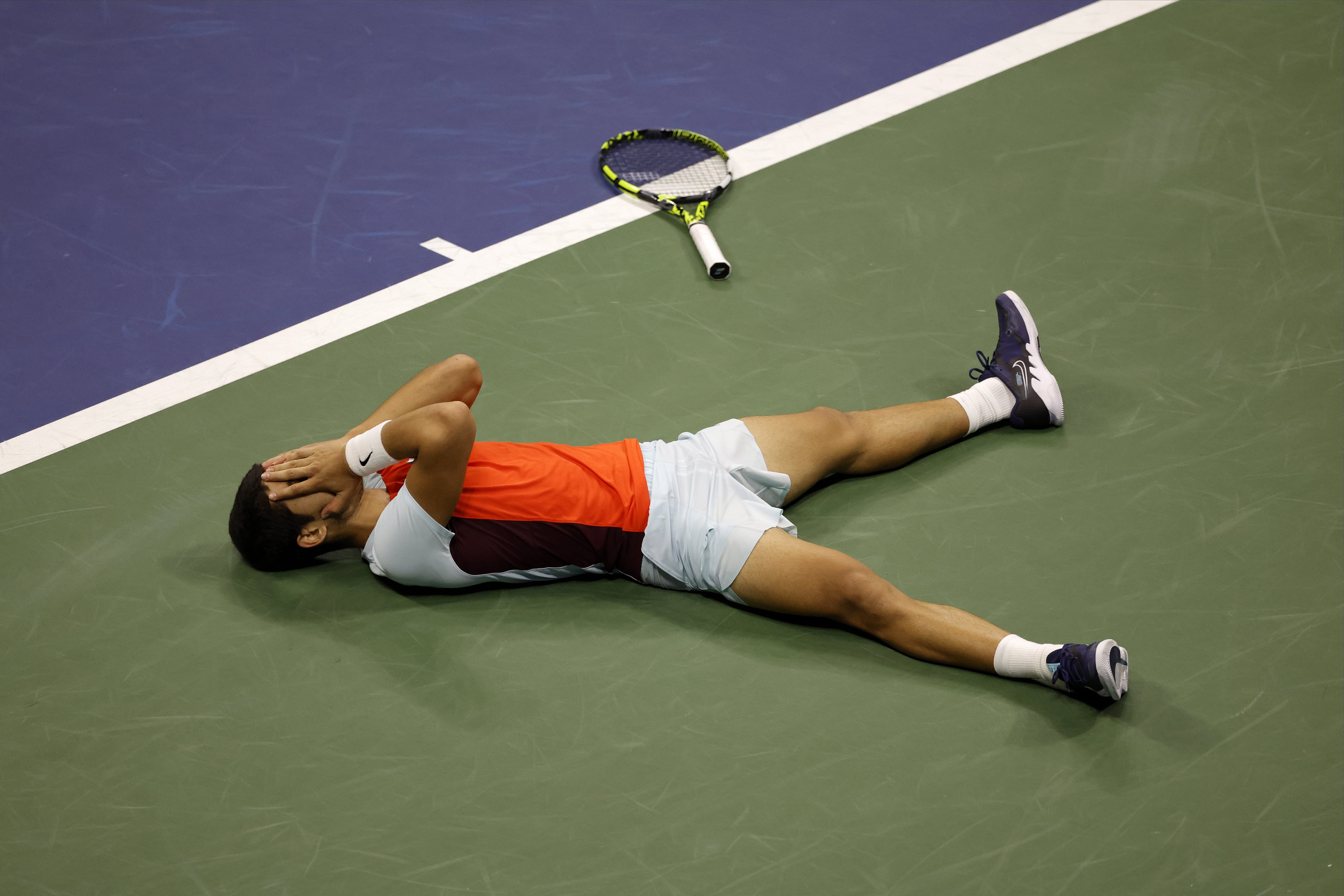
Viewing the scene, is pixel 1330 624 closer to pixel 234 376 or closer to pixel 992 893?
pixel 992 893

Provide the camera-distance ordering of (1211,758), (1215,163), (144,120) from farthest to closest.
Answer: (144,120), (1215,163), (1211,758)

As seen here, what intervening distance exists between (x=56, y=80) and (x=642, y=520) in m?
4.37

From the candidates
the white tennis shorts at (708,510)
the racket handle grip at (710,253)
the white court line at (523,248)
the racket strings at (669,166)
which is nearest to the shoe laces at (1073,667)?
the white tennis shorts at (708,510)

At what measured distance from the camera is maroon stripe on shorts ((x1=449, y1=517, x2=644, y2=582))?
366cm

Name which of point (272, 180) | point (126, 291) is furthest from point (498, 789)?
point (272, 180)

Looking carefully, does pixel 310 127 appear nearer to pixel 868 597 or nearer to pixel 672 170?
pixel 672 170

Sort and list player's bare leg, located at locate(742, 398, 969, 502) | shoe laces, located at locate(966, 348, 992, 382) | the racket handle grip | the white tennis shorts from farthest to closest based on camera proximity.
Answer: the racket handle grip → shoe laces, located at locate(966, 348, 992, 382) → player's bare leg, located at locate(742, 398, 969, 502) → the white tennis shorts

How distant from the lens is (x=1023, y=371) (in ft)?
14.0

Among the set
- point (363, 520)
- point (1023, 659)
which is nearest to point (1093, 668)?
point (1023, 659)

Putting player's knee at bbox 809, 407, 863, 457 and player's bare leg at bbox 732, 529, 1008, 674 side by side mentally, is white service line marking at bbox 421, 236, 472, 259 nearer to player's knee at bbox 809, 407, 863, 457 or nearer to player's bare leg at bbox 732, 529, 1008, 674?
player's knee at bbox 809, 407, 863, 457

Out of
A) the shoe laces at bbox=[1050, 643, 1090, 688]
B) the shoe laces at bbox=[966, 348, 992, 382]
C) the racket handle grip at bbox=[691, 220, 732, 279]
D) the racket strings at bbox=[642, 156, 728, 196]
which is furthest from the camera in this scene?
the racket strings at bbox=[642, 156, 728, 196]

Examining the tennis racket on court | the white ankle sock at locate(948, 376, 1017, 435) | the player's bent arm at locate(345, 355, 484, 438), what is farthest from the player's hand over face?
the white ankle sock at locate(948, 376, 1017, 435)

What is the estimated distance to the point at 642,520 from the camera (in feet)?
12.1

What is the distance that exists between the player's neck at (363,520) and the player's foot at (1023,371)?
2.14 meters
